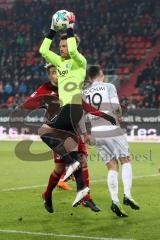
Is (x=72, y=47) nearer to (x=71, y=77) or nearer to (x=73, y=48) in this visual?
(x=73, y=48)

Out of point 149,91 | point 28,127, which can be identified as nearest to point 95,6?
point 149,91

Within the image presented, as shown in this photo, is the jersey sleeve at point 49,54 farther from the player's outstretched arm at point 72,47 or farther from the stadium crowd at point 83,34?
the stadium crowd at point 83,34

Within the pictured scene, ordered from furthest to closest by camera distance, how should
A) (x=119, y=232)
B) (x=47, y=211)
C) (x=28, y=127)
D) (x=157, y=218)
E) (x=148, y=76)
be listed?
(x=148, y=76), (x=28, y=127), (x=47, y=211), (x=157, y=218), (x=119, y=232)

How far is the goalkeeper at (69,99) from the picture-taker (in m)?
8.81

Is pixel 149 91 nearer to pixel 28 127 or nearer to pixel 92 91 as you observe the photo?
pixel 28 127

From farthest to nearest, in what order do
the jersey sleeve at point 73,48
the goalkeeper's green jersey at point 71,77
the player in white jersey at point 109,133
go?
the player in white jersey at point 109,133 < the goalkeeper's green jersey at point 71,77 < the jersey sleeve at point 73,48

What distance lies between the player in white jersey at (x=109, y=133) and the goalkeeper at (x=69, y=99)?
0.20 meters

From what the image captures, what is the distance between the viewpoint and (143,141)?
79.4ft

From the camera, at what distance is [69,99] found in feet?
29.1

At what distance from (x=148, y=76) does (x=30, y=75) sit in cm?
598

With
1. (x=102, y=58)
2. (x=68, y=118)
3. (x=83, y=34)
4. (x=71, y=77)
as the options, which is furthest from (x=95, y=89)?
(x=83, y=34)

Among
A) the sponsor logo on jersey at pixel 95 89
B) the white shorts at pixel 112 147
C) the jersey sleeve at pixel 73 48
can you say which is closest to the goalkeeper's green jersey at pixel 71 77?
the jersey sleeve at pixel 73 48

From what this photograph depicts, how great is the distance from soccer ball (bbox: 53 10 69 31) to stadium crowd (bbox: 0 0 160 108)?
68.7 feet

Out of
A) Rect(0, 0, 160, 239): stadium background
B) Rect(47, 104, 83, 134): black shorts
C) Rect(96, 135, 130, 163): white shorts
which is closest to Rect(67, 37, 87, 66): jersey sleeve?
Rect(47, 104, 83, 134): black shorts
